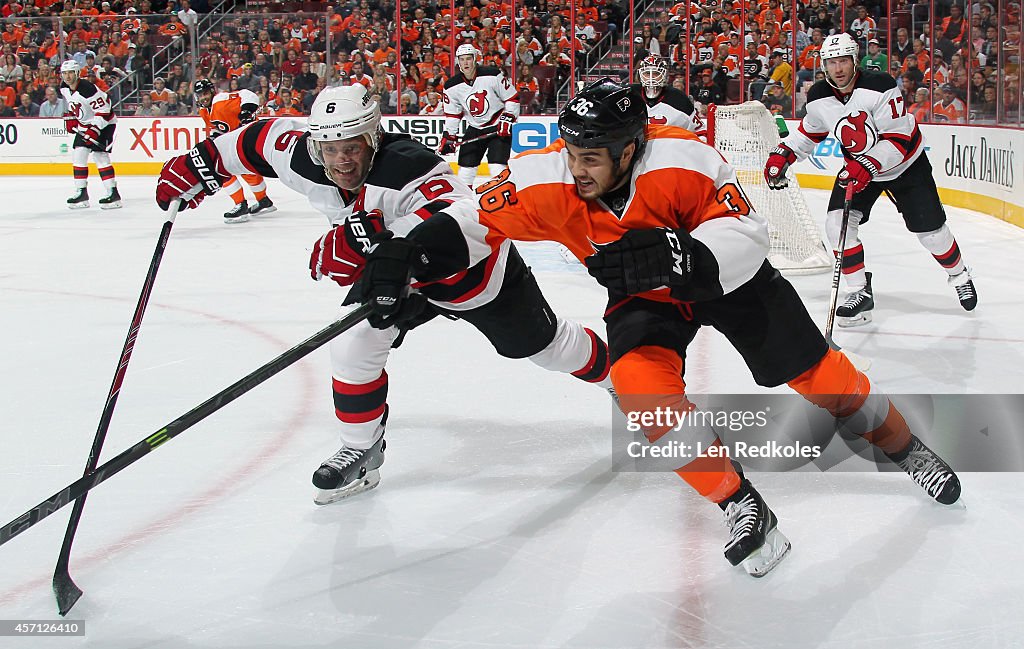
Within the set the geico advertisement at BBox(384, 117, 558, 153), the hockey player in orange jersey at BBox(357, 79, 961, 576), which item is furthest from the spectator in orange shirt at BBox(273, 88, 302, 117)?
the hockey player in orange jersey at BBox(357, 79, 961, 576)

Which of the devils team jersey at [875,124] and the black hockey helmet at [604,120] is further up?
the black hockey helmet at [604,120]

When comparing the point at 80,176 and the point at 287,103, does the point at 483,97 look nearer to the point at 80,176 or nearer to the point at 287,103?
the point at 80,176

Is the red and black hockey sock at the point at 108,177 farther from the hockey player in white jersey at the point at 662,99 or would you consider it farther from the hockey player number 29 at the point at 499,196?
the hockey player number 29 at the point at 499,196

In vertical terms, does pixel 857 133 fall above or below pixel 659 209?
below

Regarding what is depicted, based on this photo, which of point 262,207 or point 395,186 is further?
point 262,207

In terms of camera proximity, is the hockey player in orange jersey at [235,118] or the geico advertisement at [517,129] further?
the geico advertisement at [517,129]

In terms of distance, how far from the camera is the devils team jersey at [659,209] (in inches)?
81.9

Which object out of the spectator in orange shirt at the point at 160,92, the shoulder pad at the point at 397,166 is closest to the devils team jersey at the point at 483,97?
the spectator in orange shirt at the point at 160,92

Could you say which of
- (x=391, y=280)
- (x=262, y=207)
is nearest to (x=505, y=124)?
(x=262, y=207)

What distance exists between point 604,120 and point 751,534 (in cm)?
88

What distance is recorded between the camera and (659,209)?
2129 mm

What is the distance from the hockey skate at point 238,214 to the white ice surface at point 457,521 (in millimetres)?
3552

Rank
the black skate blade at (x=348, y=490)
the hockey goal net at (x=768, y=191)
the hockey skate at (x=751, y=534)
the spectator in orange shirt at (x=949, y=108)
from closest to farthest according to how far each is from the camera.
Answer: the hockey skate at (x=751, y=534)
the black skate blade at (x=348, y=490)
the hockey goal net at (x=768, y=191)
the spectator in orange shirt at (x=949, y=108)

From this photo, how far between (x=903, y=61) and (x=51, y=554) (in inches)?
334
